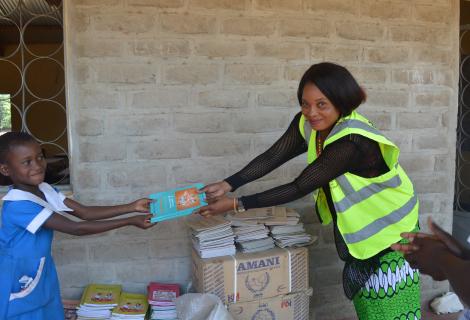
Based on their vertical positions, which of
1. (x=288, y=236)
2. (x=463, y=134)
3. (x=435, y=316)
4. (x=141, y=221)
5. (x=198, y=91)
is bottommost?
(x=435, y=316)

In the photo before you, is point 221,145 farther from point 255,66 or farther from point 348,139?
point 348,139

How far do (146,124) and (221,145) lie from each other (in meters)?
0.52

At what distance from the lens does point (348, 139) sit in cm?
214

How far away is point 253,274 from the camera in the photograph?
276 centimetres

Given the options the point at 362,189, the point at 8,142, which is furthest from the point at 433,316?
the point at 8,142

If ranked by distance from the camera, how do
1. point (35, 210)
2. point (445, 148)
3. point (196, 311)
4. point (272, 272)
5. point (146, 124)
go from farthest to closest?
point (445, 148)
point (146, 124)
point (272, 272)
point (196, 311)
point (35, 210)

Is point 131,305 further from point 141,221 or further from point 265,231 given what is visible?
point 265,231

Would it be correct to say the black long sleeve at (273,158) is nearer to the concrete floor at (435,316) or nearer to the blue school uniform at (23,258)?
the blue school uniform at (23,258)

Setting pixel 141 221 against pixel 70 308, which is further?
pixel 70 308

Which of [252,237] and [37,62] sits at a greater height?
[37,62]

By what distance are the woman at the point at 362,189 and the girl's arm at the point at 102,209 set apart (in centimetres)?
64

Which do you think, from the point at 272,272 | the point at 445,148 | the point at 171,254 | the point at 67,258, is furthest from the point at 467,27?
the point at 67,258

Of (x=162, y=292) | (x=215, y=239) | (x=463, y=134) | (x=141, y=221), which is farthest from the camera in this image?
(x=463, y=134)

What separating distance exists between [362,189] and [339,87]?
479 mm
